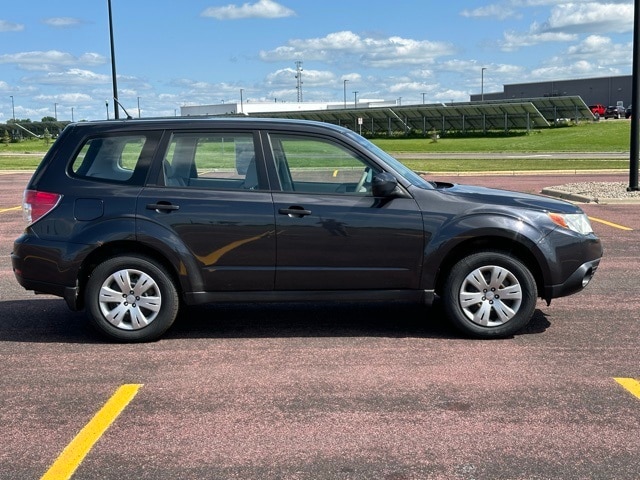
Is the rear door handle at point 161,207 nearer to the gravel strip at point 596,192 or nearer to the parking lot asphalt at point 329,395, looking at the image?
the parking lot asphalt at point 329,395

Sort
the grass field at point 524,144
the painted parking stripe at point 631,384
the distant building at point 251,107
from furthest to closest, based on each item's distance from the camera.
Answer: the distant building at point 251,107
the grass field at point 524,144
the painted parking stripe at point 631,384

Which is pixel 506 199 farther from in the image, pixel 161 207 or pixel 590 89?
pixel 590 89

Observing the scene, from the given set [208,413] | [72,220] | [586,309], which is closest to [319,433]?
[208,413]

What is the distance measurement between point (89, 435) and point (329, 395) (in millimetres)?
1497

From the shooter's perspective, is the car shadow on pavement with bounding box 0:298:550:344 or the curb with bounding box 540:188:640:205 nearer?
the car shadow on pavement with bounding box 0:298:550:344

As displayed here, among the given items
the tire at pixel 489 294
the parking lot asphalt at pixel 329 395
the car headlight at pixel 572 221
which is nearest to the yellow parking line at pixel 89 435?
the parking lot asphalt at pixel 329 395

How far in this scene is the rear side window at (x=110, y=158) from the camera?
19.9 ft

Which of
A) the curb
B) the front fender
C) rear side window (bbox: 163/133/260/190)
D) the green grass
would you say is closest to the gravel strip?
the curb

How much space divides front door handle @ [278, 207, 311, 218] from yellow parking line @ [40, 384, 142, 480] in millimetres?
1788

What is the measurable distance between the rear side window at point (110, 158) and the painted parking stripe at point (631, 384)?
159 inches

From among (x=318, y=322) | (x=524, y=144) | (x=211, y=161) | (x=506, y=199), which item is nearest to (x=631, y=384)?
(x=506, y=199)

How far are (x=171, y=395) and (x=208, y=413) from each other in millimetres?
442

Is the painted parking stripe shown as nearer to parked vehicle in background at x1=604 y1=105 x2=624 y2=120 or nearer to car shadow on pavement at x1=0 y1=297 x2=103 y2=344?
car shadow on pavement at x1=0 y1=297 x2=103 y2=344

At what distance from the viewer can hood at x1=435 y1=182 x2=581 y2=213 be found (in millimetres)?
6004
